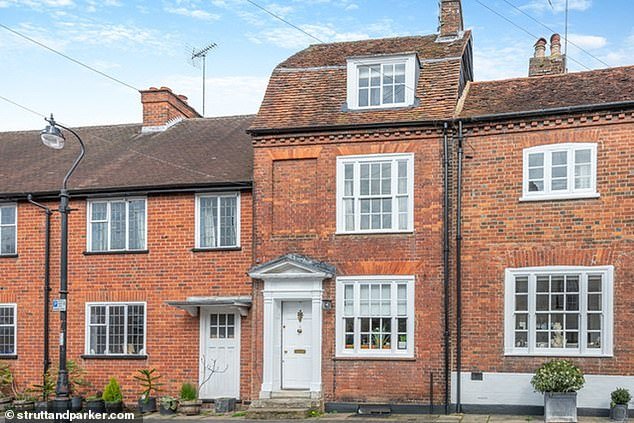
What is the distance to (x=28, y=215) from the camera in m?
22.6

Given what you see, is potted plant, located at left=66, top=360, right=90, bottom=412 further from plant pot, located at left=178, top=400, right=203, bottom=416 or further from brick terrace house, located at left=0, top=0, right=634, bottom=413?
plant pot, located at left=178, top=400, right=203, bottom=416

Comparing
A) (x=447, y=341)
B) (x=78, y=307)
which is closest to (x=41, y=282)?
(x=78, y=307)

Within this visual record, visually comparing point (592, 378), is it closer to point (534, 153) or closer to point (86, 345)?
point (534, 153)

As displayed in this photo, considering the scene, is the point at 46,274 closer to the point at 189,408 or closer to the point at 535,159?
the point at 189,408

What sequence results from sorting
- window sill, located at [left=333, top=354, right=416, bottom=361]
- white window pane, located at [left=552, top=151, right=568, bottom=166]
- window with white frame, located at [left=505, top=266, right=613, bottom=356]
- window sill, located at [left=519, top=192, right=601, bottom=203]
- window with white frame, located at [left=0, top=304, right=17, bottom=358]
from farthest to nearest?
window with white frame, located at [left=0, top=304, right=17, bottom=358]
window sill, located at [left=333, top=354, right=416, bottom=361]
white window pane, located at [left=552, top=151, right=568, bottom=166]
window sill, located at [left=519, top=192, right=601, bottom=203]
window with white frame, located at [left=505, top=266, right=613, bottom=356]

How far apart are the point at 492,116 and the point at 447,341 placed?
17.0ft

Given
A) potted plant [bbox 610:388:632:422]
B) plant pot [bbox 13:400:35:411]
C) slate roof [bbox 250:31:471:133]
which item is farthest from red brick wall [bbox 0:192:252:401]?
potted plant [bbox 610:388:632:422]

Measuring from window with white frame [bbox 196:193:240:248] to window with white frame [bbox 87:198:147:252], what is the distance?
5.17 ft

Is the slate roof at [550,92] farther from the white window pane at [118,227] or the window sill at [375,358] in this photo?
the white window pane at [118,227]

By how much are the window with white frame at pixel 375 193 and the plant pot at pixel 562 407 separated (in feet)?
16.1

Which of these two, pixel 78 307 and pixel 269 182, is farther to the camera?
pixel 78 307

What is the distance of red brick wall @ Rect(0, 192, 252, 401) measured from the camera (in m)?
20.9

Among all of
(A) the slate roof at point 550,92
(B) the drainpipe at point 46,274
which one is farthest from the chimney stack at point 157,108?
(A) the slate roof at point 550,92

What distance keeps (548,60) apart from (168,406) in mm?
15583
